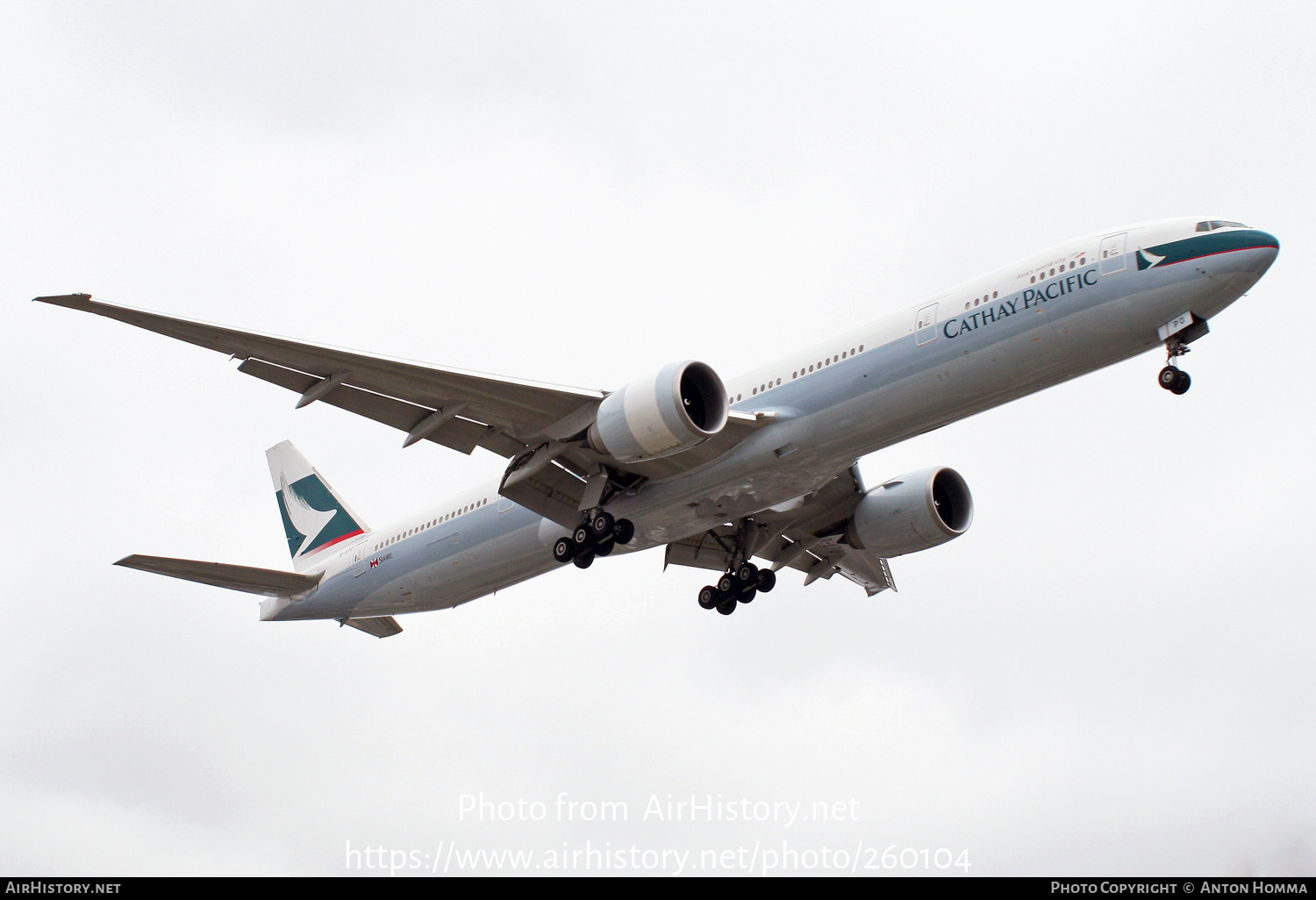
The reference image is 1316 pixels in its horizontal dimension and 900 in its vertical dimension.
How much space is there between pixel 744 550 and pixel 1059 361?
33.5 feet

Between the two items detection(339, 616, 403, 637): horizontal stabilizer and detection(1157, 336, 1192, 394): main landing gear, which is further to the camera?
detection(339, 616, 403, 637): horizontal stabilizer

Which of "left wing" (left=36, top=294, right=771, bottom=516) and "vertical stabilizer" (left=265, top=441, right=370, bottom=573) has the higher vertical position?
"vertical stabilizer" (left=265, top=441, right=370, bottom=573)

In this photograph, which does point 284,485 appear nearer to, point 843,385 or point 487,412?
point 487,412

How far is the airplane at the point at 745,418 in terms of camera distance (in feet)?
66.5

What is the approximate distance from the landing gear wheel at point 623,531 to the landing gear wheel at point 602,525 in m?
0.13

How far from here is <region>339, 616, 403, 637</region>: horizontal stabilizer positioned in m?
31.9

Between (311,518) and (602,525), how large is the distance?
1235 cm

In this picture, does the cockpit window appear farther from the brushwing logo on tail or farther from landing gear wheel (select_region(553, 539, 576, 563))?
the brushwing logo on tail

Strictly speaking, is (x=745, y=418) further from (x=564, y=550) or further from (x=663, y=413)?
(x=564, y=550)

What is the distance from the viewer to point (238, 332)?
2100 centimetres

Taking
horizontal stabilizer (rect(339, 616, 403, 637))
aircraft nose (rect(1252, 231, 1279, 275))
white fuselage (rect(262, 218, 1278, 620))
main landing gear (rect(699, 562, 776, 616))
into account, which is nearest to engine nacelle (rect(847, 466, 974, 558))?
main landing gear (rect(699, 562, 776, 616))

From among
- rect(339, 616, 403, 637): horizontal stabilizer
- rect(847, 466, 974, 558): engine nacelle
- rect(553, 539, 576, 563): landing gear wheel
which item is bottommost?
rect(553, 539, 576, 563): landing gear wheel

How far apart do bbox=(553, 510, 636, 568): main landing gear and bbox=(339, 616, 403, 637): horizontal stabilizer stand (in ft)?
28.9

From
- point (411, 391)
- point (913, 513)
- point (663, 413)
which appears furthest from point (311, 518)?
point (913, 513)
